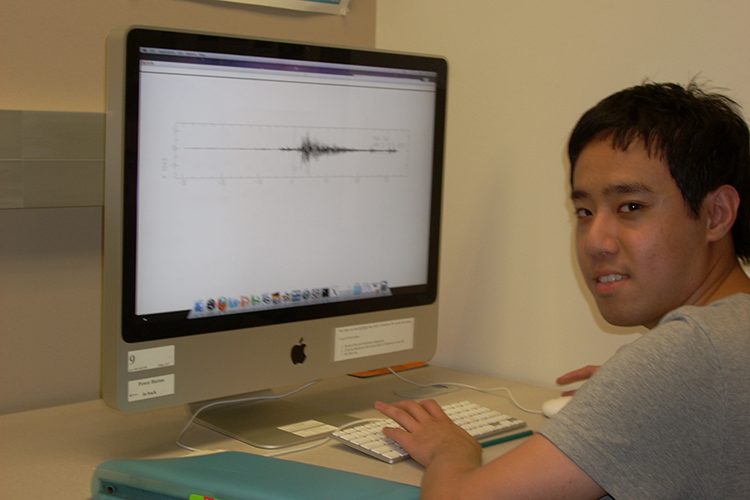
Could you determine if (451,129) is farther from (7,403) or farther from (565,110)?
(7,403)

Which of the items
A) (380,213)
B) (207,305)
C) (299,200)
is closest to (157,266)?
(207,305)

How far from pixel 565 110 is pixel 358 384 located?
0.62 meters

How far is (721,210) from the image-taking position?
90 centimetres

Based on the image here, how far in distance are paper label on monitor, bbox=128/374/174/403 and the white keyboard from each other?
23cm

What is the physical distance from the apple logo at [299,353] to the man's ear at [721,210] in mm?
569

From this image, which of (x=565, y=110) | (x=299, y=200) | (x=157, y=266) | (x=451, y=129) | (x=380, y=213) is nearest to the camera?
(x=157, y=266)

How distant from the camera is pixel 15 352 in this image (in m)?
1.15

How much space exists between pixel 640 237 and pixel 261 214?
497mm

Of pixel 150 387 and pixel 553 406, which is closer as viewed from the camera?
pixel 150 387

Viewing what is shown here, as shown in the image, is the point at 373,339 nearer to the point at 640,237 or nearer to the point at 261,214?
the point at 261,214

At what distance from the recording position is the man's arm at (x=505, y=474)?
2.29 ft

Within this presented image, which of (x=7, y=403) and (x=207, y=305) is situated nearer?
(x=207, y=305)

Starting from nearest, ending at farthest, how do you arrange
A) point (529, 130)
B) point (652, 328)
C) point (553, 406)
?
1. point (652, 328)
2. point (553, 406)
3. point (529, 130)

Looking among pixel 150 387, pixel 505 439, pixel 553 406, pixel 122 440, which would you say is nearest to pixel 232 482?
pixel 150 387
